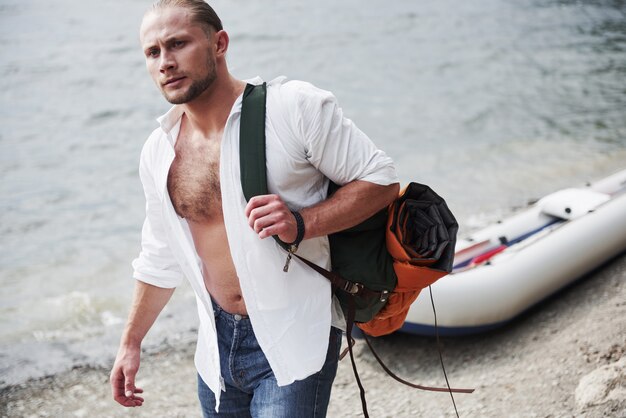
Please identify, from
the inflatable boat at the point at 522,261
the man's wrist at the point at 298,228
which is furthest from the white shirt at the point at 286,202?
the inflatable boat at the point at 522,261

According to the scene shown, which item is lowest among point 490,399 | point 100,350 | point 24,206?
point 24,206

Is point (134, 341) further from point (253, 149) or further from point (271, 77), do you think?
point (271, 77)

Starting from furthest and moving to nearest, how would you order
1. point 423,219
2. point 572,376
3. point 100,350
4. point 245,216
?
point 100,350 → point 572,376 → point 423,219 → point 245,216

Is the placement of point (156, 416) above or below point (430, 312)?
below

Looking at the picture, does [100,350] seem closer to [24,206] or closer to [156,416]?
[156,416]

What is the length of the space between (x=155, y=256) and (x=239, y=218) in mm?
523

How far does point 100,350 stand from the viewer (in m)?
5.98

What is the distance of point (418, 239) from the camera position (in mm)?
2428

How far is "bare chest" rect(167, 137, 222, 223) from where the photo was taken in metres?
2.44

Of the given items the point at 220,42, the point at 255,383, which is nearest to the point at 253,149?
the point at 220,42

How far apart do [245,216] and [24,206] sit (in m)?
8.60

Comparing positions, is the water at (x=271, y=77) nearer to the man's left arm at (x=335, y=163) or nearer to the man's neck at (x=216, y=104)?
the man's neck at (x=216, y=104)

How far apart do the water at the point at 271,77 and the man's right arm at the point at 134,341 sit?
3.22 meters

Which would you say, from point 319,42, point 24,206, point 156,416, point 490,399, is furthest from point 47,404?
point 319,42
